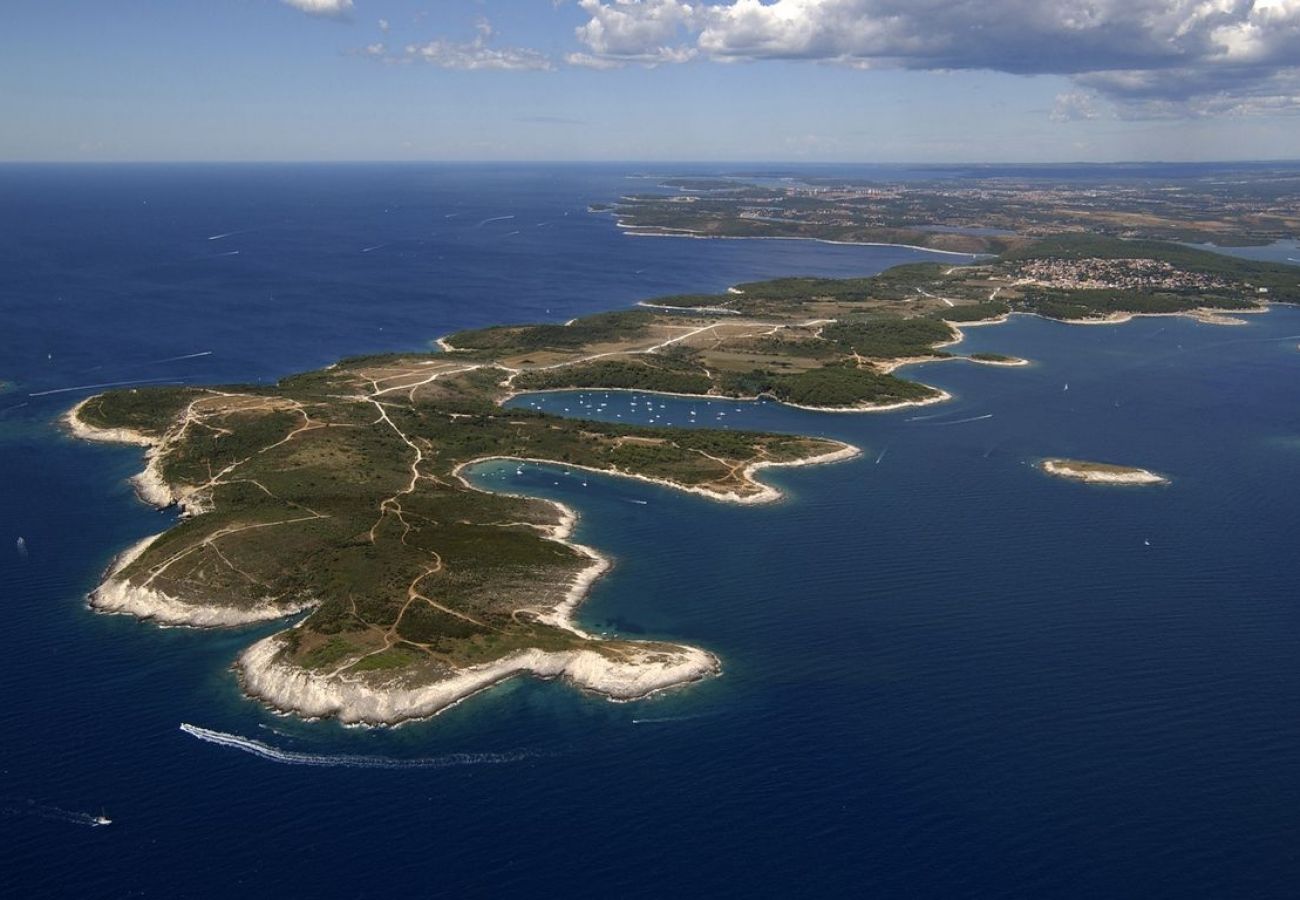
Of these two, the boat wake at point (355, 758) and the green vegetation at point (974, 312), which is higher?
the green vegetation at point (974, 312)

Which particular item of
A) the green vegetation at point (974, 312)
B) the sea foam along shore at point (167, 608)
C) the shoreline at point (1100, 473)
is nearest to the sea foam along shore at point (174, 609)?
the sea foam along shore at point (167, 608)

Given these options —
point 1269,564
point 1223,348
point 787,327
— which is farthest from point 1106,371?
point 1269,564

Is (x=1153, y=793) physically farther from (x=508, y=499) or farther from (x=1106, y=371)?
(x=1106, y=371)

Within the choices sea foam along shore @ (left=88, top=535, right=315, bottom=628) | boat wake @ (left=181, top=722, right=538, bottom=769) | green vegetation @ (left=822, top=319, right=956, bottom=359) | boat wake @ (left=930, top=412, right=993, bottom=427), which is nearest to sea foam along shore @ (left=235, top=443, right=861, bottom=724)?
boat wake @ (left=181, top=722, right=538, bottom=769)

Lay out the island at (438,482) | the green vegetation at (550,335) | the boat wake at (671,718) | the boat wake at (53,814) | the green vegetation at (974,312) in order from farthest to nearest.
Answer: the green vegetation at (974,312) → the green vegetation at (550,335) → the island at (438,482) → the boat wake at (671,718) → the boat wake at (53,814)

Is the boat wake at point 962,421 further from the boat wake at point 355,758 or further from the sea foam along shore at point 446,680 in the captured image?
the boat wake at point 355,758

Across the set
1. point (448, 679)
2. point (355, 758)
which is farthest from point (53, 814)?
point (448, 679)
